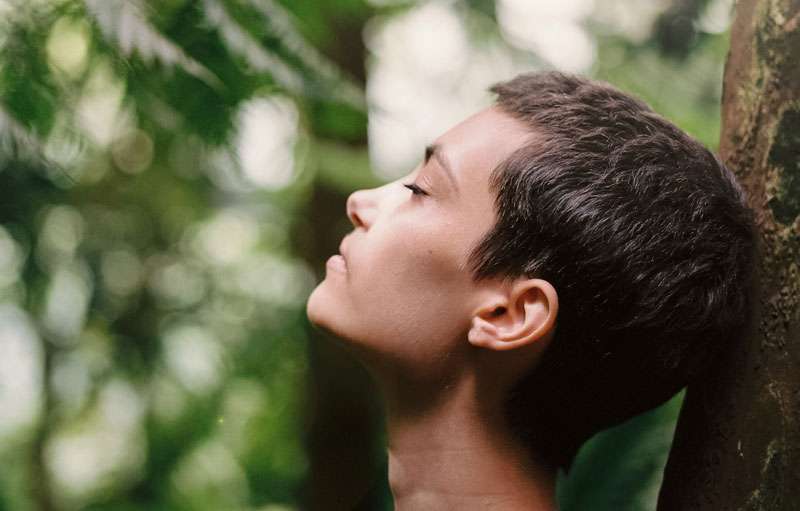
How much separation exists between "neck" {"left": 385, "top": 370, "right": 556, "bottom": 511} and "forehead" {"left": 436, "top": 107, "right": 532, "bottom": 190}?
1.02ft

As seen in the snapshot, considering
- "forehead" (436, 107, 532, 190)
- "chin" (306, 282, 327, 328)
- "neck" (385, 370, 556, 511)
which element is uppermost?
"forehead" (436, 107, 532, 190)

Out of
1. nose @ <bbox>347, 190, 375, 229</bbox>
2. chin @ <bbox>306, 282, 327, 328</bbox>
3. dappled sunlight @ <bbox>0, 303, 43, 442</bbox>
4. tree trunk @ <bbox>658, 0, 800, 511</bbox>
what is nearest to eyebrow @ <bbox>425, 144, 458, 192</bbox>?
nose @ <bbox>347, 190, 375, 229</bbox>

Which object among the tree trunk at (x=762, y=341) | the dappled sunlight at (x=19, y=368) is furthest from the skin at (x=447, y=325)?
the dappled sunlight at (x=19, y=368)

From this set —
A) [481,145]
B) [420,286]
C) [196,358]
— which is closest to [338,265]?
[420,286]

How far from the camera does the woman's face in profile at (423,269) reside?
1.13 m

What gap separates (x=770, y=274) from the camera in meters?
1.12

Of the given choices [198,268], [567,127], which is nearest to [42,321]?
[198,268]

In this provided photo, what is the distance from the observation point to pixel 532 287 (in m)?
1.10

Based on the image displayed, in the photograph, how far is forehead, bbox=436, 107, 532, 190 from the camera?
116cm

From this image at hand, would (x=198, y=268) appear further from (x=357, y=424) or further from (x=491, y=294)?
(x=491, y=294)

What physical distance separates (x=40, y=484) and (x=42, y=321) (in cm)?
91

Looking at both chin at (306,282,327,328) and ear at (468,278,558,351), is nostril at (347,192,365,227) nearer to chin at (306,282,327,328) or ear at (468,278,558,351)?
chin at (306,282,327,328)

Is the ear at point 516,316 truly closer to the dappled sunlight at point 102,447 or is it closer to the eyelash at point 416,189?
the eyelash at point 416,189

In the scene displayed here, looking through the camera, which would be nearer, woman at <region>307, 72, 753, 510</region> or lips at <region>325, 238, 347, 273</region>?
woman at <region>307, 72, 753, 510</region>
